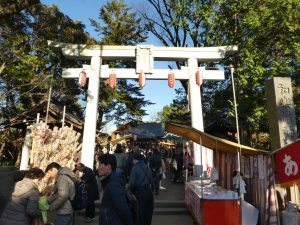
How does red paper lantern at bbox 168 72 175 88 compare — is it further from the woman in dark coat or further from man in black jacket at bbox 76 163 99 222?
the woman in dark coat

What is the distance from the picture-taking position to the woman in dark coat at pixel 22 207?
3.90 meters

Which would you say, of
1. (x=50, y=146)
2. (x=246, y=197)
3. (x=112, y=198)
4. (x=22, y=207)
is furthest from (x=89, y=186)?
(x=112, y=198)

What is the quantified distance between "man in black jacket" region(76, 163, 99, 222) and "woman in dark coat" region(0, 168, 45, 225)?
285cm

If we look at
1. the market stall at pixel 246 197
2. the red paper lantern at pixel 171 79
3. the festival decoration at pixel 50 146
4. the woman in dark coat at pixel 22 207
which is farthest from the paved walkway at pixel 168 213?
the red paper lantern at pixel 171 79

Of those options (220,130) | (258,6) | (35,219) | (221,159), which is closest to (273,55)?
(258,6)

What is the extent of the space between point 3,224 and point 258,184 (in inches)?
226

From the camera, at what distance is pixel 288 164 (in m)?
6.30

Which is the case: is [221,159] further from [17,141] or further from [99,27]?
[99,27]

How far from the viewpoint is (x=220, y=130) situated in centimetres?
1908

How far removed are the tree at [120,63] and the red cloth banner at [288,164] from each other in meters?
18.9

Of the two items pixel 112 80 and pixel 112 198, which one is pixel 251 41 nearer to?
pixel 112 80

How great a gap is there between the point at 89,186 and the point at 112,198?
463 cm

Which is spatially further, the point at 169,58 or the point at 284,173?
the point at 169,58

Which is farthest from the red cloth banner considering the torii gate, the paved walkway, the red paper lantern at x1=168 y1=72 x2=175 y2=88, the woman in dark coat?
the red paper lantern at x1=168 y1=72 x2=175 y2=88
